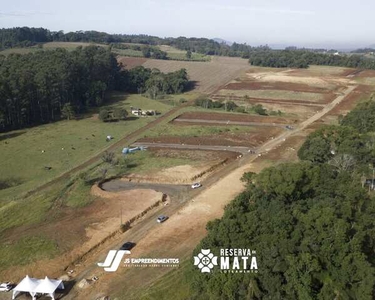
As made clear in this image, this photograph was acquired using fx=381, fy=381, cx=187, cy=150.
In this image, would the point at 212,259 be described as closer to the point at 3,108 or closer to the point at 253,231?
the point at 253,231

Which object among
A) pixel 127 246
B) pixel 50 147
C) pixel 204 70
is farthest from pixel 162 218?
pixel 204 70

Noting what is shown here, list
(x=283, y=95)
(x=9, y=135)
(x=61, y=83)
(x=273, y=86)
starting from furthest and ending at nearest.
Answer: (x=273, y=86)
(x=283, y=95)
(x=61, y=83)
(x=9, y=135)

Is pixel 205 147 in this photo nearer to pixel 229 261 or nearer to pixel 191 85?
pixel 229 261

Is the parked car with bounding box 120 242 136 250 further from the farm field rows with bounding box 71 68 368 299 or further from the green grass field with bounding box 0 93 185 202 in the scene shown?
the green grass field with bounding box 0 93 185 202

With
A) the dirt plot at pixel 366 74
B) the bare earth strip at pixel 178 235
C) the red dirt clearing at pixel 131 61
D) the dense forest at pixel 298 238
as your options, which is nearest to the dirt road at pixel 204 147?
the bare earth strip at pixel 178 235

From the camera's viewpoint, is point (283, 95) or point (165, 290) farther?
point (283, 95)

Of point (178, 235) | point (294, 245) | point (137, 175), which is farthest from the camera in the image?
point (137, 175)

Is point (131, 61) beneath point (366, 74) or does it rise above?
above

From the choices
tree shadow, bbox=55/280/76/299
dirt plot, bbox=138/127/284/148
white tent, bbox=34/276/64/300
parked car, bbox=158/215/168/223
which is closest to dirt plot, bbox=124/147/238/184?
dirt plot, bbox=138/127/284/148
